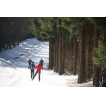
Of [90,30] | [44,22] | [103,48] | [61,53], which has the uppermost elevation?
[44,22]

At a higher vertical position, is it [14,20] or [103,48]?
[14,20]
